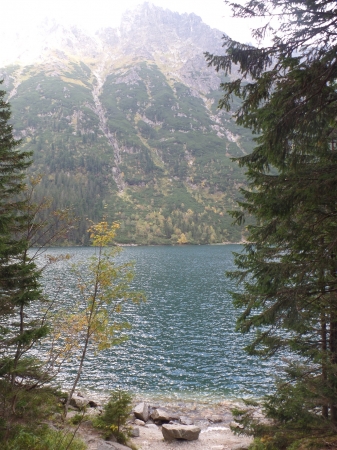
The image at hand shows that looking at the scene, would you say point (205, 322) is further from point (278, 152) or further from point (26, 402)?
point (278, 152)

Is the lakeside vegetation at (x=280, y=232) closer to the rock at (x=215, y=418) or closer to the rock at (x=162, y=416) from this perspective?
the rock at (x=162, y=416)

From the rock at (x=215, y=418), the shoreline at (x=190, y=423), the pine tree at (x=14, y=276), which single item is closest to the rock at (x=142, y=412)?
the shoreline at (x=190, y=423)

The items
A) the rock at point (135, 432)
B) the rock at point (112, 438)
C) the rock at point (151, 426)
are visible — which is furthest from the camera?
the rock at point (151, 426)

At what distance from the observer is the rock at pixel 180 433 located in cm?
1457

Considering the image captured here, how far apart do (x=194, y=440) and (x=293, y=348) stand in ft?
28.0

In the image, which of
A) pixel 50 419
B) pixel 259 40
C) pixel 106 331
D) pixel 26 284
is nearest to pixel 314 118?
pixel 259 40

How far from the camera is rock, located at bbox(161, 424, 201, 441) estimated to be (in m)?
14.6

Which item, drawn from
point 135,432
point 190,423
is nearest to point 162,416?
point 190,423

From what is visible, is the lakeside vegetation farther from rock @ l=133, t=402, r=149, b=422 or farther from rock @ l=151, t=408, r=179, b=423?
rock @ l=151, t=408, r=179, b=423

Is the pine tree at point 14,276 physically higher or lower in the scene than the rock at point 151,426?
higher

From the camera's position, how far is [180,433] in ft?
48.1

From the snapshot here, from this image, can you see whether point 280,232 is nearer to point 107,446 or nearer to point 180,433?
point 107,446

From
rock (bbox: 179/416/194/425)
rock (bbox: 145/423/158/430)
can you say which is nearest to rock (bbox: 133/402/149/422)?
rock (bbox: 145/423/158/430)

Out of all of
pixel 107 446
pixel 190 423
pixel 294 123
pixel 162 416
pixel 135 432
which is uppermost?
pixel 294 123
